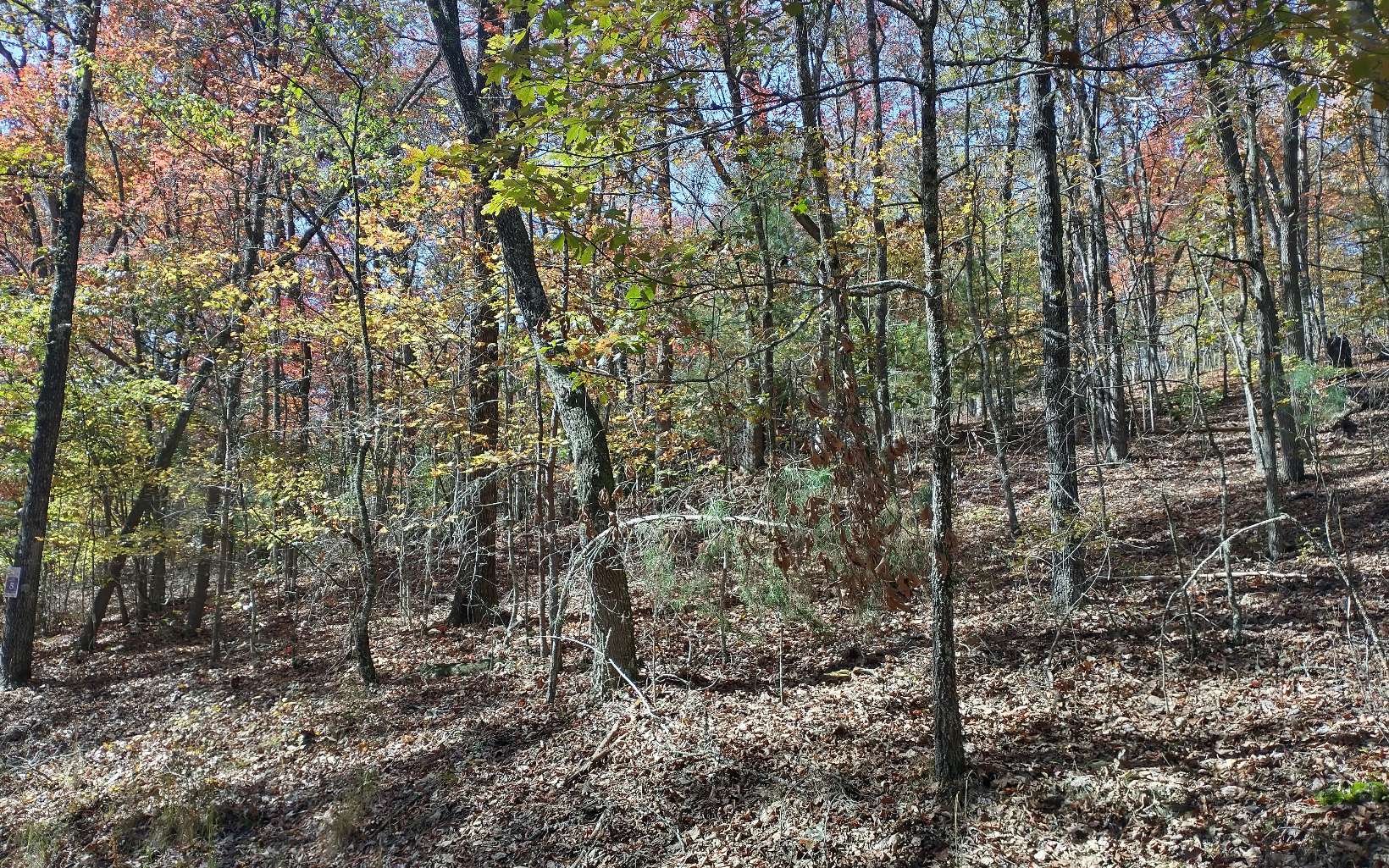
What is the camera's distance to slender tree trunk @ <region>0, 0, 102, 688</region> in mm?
10453

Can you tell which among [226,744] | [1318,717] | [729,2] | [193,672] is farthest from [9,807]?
[1318,717]

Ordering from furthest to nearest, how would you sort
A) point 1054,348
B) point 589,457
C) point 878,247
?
point 878,247, point 589,457, point 1054,348

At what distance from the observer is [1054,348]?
670 cm

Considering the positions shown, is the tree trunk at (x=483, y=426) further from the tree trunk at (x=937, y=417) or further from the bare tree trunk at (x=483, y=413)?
the tree trunk at (x=937, y=417)

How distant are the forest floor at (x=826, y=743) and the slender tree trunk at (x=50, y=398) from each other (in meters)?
0.82

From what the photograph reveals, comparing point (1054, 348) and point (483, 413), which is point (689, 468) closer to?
point (483, 413)

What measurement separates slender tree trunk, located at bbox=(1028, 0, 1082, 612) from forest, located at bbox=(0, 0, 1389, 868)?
2.3 inches

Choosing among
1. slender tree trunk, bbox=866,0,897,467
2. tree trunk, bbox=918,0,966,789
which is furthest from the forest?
slender tree trunk, bbox=866,0,897,467

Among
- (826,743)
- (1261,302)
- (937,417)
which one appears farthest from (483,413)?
(1261,302)

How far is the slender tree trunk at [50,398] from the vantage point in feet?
34.3

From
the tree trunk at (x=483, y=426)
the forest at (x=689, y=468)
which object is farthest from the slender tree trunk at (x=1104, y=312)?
the tree trunk at (x=483, y=426)

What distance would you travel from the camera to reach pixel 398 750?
291 inches

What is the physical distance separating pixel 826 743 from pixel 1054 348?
408 centimetres

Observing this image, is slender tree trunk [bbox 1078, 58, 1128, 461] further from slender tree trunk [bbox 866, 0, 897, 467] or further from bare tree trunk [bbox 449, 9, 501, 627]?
bare tree trunk [bbox 449, 9, 501, 627]
